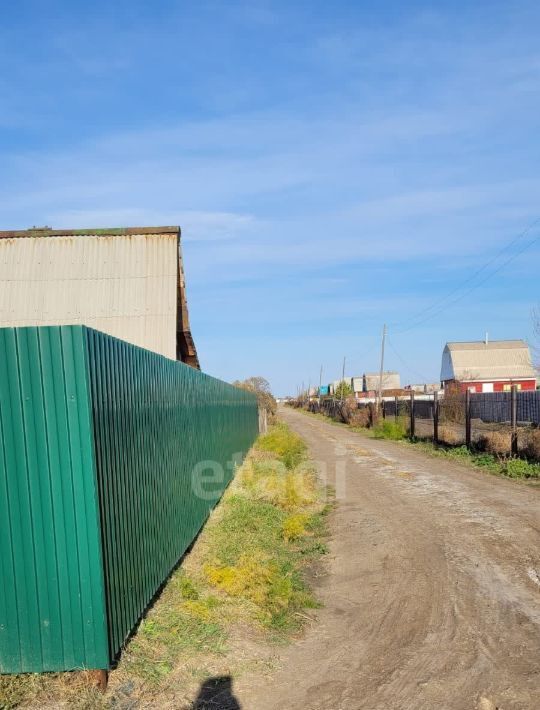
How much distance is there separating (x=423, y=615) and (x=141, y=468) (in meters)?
2.68

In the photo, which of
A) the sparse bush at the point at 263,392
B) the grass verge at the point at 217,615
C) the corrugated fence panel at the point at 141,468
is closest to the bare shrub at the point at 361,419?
the sparse bush at the point at 263,392

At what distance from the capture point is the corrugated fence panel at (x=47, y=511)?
3.81m

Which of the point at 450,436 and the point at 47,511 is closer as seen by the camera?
the point at 47,511

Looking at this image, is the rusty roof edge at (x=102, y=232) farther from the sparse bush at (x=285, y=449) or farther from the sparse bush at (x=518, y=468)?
the sparse bush at (x=518, y=468)

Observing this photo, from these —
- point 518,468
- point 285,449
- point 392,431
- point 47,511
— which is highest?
point 47,511

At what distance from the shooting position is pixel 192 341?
16.1m

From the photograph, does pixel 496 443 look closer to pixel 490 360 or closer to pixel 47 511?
pixel 47 511

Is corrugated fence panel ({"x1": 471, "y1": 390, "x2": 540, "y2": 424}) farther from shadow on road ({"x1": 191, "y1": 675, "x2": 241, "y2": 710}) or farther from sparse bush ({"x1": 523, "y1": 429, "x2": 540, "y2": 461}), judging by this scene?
shadow on road ({"x1": 191, "y1": 675, "x2": 241, "y2": 710})

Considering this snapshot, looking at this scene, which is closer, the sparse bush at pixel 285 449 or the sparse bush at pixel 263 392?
the sparse bush at pixel 285 449

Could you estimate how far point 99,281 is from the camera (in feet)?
42.8

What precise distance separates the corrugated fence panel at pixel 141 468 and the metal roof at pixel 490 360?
67.1 meters

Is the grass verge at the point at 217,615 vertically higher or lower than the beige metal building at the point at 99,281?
lower

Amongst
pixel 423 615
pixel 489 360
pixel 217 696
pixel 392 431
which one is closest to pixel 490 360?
pixel 489 360
